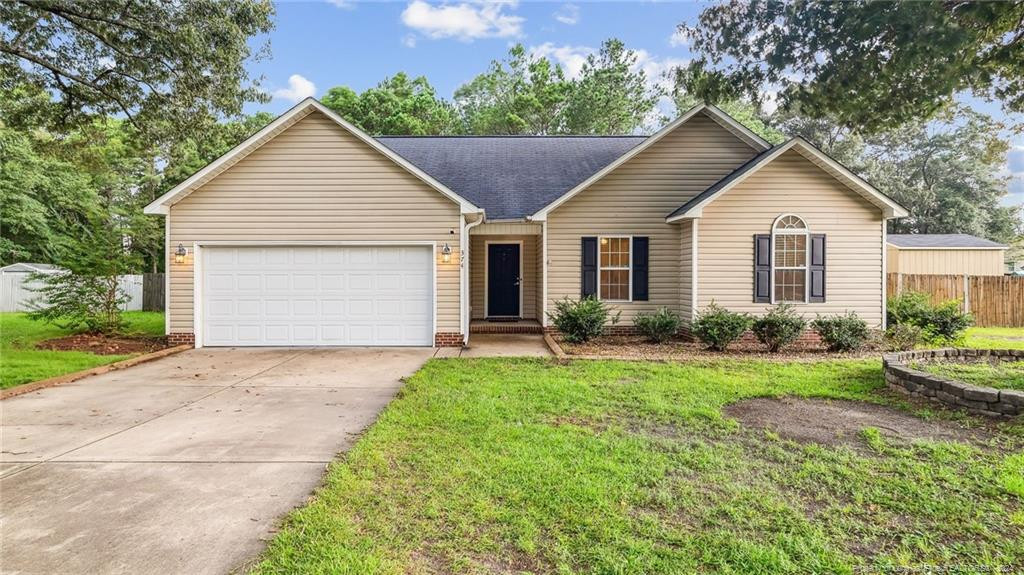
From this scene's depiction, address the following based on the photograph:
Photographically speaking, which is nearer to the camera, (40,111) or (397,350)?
(397,350)

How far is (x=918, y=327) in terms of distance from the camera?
31.0 ft

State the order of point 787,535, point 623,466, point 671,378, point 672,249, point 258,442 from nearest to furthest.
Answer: point 787,535, point 623,466, point 258,442, point 671,378, point 672,249

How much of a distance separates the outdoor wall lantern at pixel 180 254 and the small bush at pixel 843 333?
1215cm

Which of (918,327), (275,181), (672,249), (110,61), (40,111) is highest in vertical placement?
(110,61)

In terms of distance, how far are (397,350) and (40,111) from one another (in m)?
9.61

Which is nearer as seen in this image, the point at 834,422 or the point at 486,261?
the point at 834,422

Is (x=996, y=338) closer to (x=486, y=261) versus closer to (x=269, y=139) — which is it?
(x=486, y=261)

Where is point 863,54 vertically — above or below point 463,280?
above

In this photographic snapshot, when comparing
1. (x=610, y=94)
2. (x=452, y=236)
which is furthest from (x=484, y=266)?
(x=610, y=94)

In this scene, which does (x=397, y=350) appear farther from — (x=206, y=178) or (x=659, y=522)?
(x=659, y=522)

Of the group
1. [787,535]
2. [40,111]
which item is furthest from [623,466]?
[40,111]

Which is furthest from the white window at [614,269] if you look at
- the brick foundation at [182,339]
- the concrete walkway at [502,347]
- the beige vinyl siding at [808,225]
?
the brick foundation at [182,339]

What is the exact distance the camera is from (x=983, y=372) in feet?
20.5

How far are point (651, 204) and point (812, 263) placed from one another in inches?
137
